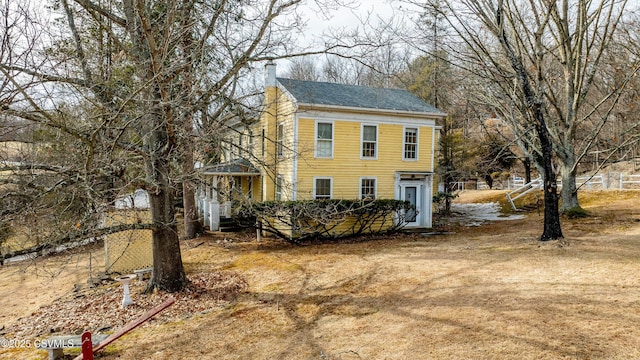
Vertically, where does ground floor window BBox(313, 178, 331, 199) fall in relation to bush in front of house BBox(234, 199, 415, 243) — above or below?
above

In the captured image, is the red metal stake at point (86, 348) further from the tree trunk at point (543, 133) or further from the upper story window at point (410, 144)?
the upper story window at point (410, 144)

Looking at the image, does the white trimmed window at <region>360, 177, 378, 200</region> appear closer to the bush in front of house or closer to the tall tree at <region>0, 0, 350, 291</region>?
the bush in front of house

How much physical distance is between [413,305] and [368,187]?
9.29 metres

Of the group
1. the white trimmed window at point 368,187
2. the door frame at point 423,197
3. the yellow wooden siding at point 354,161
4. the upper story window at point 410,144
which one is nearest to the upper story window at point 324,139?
the yellow wooden siding at point 354,161

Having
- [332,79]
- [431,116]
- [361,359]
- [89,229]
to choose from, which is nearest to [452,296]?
[361,359]

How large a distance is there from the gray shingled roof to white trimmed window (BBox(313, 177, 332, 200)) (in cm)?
298

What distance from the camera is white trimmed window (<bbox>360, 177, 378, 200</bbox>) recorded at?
15284mm

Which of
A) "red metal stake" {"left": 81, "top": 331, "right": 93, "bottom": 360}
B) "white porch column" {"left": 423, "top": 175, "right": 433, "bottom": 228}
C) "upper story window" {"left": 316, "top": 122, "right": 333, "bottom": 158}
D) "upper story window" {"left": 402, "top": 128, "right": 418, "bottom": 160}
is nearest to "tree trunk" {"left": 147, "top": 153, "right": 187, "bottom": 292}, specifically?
"red metal stake" {"left": 81, "top": 331, "right": 93, "bottom": 360}

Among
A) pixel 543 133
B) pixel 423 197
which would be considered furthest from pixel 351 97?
pixel 543 133

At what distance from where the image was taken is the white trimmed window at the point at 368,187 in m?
15.3

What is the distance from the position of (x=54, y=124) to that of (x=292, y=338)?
436 centimetres

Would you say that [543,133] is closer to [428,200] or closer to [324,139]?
[428,200]

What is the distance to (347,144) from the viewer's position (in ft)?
48.6

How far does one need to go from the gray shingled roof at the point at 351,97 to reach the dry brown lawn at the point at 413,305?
617 centimetres
